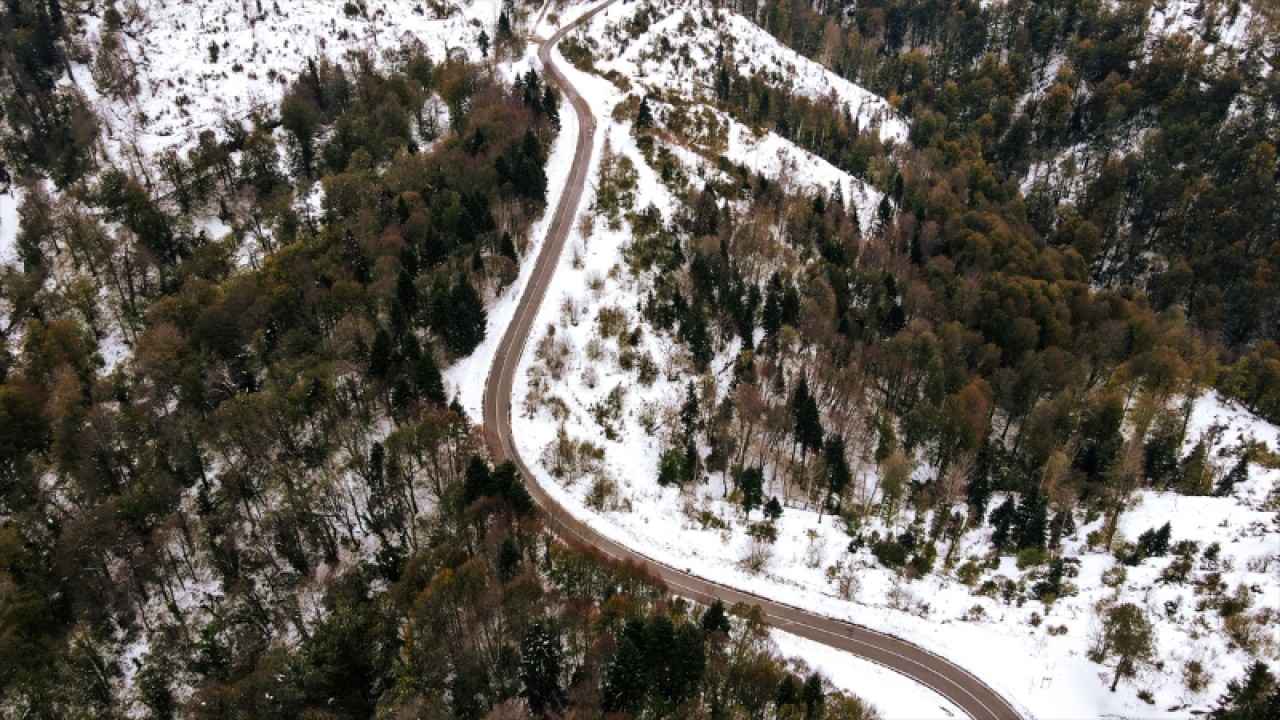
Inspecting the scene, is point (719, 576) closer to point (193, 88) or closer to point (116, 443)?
point (116, 443)

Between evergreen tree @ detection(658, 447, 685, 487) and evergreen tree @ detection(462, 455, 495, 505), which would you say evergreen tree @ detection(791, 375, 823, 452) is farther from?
evergreen tree @ detection(462, 455, 495, 505)

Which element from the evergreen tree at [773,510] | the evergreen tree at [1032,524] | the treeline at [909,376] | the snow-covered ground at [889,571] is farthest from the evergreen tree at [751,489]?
the evergreen tree at [1032,524]

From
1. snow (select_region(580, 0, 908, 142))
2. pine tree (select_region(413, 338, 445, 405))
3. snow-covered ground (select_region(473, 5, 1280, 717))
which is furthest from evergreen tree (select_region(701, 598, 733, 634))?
snow (select_region(580, 0, 908, 142))

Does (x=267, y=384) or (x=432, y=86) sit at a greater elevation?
(x=432, y=86)

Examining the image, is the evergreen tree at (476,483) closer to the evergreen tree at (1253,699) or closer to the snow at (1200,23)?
→ the evergreen tree at (1253,699)

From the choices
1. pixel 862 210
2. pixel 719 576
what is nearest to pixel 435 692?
pixel 719 576

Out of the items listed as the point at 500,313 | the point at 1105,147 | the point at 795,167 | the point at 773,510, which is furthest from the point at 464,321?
the point at 1105,147
